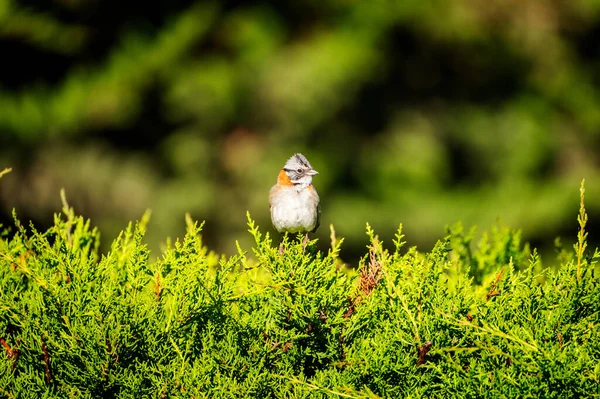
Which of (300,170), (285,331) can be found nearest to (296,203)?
(300,170)

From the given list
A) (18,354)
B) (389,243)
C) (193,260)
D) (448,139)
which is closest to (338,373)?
(193,260)

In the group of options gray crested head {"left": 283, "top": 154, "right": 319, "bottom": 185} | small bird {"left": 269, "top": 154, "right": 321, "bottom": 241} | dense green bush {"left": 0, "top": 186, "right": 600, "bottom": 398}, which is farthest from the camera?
gray crested head {"left": 283, "top": 154, "right": 319, "bottom": 185}

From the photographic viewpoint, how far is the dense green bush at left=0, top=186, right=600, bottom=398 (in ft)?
4.05

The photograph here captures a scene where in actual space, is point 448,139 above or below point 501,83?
below

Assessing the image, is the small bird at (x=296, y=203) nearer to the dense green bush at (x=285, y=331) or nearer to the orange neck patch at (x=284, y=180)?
the orange neck patch at (x=284, y=180)

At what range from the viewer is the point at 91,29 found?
21.5 feet

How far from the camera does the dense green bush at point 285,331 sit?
1235 mm

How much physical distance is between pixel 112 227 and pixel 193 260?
4994mm

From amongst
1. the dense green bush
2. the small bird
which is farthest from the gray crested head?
the dense green bush

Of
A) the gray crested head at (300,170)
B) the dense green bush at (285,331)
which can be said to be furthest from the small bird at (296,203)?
the dense green bush at (285,331)

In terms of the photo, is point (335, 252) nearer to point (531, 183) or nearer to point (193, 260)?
point (193, 260)

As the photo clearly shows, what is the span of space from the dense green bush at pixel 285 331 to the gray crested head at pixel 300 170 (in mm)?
773

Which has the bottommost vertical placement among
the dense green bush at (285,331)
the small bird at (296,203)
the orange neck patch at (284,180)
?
the dense green bush at (285,331)

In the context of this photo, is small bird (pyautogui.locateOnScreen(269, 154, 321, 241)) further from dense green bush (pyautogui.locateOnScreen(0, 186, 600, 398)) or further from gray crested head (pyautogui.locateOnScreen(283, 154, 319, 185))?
dense green bush (pyautogui.locateOnScreen(0, 186, 600, 398))
